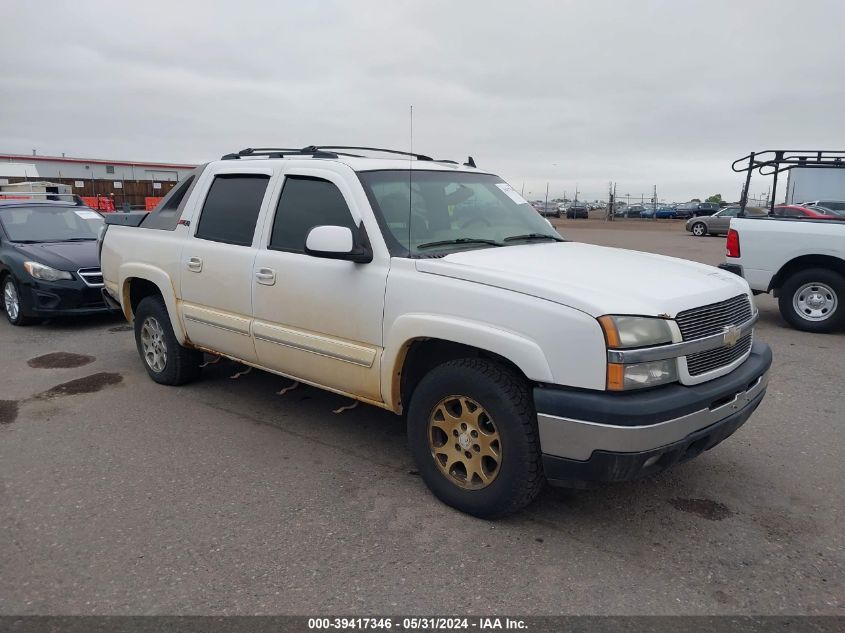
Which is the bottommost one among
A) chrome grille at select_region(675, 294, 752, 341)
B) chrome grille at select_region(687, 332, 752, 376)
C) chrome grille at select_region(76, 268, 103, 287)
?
chrome grille at select_region(76, 268, 103, 287)

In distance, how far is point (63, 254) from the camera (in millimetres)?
8320

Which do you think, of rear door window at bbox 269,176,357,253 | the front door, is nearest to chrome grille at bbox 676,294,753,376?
the front door

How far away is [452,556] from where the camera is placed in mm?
3096

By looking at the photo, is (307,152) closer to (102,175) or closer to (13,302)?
(13,302)

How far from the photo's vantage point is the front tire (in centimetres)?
823

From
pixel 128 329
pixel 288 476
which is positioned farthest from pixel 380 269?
pixel 128 329

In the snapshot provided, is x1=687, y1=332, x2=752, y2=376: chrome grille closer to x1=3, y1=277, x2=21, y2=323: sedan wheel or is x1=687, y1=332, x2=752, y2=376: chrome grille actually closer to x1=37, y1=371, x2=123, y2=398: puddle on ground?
x1=37, y1=371, x2=123, y2=398: puddle on ground

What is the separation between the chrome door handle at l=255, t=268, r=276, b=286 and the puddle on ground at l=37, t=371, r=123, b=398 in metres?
2.34

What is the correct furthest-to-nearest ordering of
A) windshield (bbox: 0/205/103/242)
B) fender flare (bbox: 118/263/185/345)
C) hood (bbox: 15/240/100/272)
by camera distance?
windshield (bbox: 0/205/103/242), hood (bbox: 15/240/100/272), fender flare (bbox: 118/263/185/345)

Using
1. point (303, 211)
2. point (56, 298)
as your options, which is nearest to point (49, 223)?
point (56, 298)

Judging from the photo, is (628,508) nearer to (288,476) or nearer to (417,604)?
(417,604)

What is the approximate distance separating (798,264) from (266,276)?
675cm

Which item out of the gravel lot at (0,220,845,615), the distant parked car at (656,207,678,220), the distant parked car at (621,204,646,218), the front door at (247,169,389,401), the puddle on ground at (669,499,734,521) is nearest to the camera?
the gravel lot at (0,220,845,615)

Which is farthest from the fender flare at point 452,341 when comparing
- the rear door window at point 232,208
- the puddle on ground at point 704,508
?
the rear door window at point 232,208
